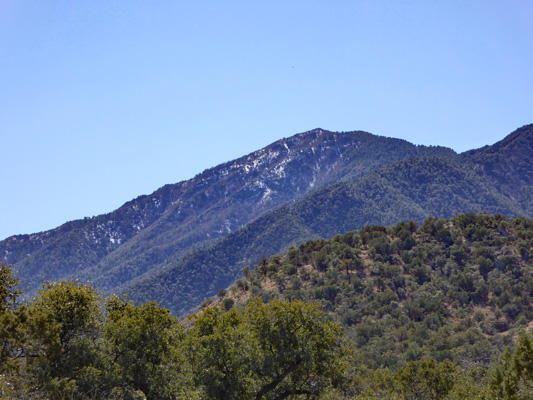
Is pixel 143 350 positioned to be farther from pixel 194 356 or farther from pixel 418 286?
pixel 418 286

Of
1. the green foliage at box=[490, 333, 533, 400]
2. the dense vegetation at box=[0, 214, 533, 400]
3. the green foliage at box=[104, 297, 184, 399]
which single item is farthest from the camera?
the green foliage at box=[490, 333, 533, 400]

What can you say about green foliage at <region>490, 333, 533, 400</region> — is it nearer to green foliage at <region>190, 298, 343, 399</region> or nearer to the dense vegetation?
the dense vegetation

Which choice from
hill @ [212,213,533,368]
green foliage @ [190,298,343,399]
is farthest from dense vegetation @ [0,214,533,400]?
hill @ [212,213,533,368]

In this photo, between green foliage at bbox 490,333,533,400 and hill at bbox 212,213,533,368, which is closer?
green foliage at bbox 490,333,533,400

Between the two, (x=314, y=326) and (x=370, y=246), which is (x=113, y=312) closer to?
(x=314, y=326)

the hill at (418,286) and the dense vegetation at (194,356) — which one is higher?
the dense vegetation at (194,356)

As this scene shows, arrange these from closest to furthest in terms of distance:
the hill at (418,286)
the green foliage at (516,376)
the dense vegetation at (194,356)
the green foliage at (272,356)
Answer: the dense vegetation at (194,356) → the green foliage at (272,356) → the green foliage at (516,376) → the hill at (418,286)

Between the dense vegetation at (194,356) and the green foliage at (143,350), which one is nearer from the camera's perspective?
the dense vegetation at (194,356)

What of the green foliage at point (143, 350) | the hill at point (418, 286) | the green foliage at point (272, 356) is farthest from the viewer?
the hill at point (418, 286)

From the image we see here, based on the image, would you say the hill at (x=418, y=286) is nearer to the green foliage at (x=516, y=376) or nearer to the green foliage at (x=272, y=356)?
the green foliage at (x=516, y=376)

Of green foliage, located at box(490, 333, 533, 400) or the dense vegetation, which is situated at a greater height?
the dense vegetation

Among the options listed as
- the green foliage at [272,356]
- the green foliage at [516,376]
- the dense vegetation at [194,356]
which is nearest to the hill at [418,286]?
the dense vegetation at [194,356]

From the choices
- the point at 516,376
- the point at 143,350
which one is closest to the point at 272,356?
the point at 143,350

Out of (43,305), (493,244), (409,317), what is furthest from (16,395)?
(493,244)
